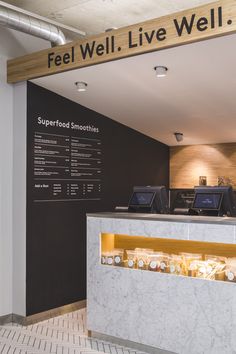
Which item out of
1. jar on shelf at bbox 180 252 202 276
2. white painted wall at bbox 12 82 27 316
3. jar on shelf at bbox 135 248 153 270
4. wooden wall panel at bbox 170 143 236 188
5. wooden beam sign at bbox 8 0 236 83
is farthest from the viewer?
wooden wall panel at bbox 170 143 236 188

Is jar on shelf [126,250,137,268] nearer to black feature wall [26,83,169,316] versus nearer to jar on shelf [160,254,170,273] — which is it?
jar on shelf [160,254,170,273]

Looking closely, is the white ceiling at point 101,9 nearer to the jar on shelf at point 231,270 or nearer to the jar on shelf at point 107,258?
the jar on shelf at point 107,258

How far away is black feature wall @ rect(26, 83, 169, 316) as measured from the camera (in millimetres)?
5297

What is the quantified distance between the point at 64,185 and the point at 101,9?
2.15 metres

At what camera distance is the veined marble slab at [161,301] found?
3797mm

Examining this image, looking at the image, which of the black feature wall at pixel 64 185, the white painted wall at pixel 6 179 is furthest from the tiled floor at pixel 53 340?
the white painted wall at pixel 6 179

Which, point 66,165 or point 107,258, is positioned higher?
point 66,165

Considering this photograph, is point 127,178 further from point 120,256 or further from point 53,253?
point 120,256

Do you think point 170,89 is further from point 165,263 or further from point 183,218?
point 165,263

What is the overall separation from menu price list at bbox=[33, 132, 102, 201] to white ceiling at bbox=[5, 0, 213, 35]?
144cm

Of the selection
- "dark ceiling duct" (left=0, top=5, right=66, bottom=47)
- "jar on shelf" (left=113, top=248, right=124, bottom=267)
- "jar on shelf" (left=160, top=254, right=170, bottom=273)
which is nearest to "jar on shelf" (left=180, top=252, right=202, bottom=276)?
"jar on shelf" (left=160, top=254, right=170, bottom=273)

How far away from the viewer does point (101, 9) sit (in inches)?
206

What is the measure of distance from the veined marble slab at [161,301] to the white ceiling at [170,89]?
1514 mm

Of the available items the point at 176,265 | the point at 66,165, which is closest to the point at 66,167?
the point at 66,165
